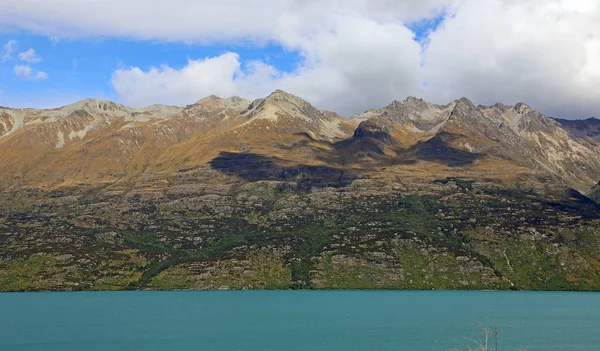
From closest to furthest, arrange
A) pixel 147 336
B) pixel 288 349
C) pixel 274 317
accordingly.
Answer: pixel 288 349 → pixel 147 336 → pixel 274 317

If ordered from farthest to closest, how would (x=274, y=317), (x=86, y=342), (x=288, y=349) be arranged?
1. (x=274, y=317)
2. (x=86, y=342)
3. (x=288, y=349)

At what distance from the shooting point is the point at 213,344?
Answer: 5251 inches

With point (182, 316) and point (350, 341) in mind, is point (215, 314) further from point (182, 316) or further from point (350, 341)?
point (350, 341)

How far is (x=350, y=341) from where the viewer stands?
13675 cm

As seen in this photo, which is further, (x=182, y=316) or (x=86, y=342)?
(x=182, y=316)

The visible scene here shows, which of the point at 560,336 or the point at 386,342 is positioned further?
the point at 560,336

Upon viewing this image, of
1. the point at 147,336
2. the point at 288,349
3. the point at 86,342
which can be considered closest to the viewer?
the point at 288,349

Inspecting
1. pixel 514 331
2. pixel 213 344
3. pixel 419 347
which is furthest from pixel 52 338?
pixel 514 331

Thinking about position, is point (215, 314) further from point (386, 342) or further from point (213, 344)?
point (386, 342)

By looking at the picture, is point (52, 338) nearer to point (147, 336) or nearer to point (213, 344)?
point (147, 336)

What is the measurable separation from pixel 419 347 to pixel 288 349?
1135 inches

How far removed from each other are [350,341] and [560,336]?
177 feet

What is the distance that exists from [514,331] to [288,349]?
64.4 meters

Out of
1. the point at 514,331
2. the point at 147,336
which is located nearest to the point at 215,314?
the point at 147,336
